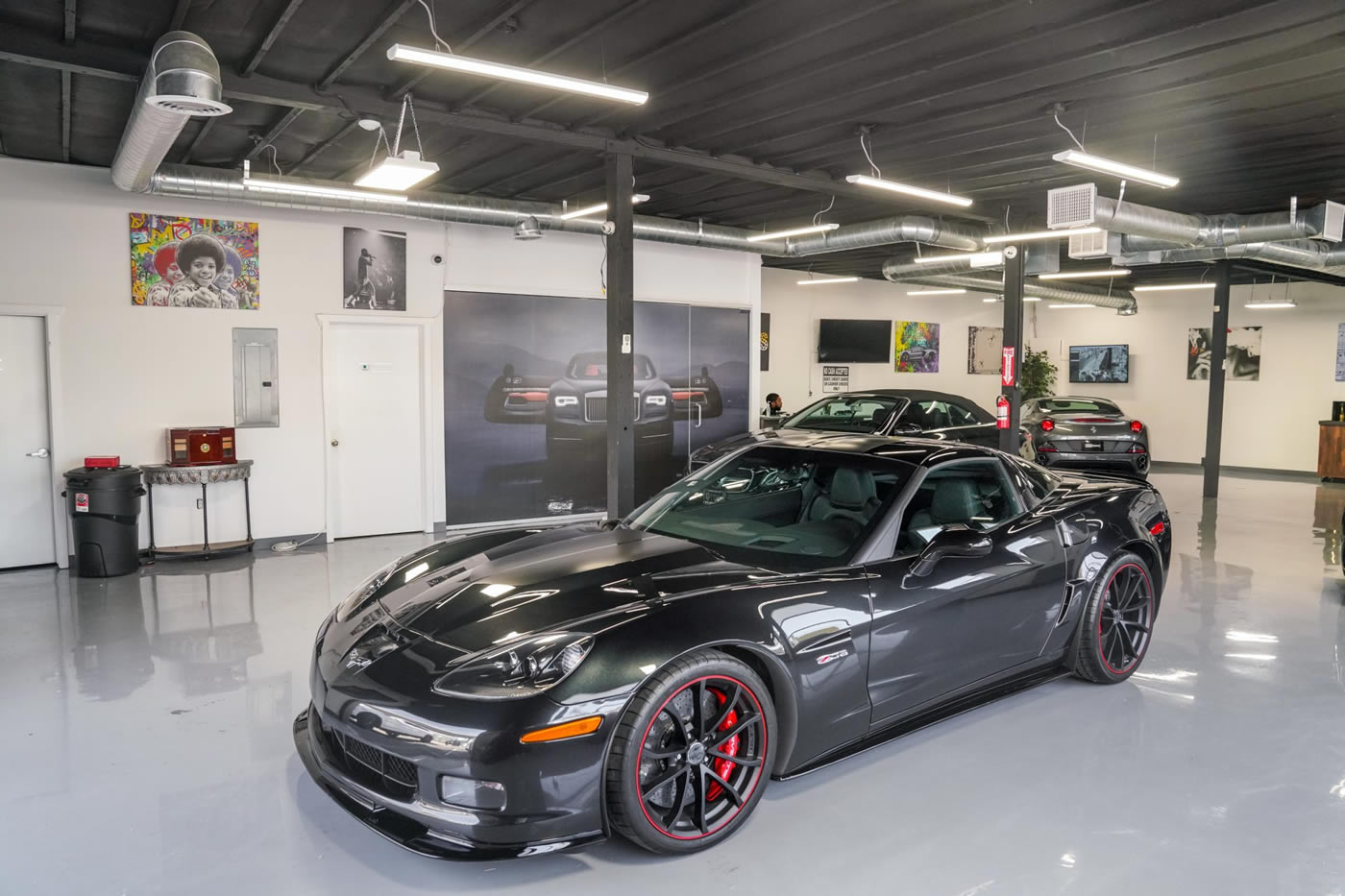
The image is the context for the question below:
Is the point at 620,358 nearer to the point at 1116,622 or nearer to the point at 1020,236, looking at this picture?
the point at 1116,622

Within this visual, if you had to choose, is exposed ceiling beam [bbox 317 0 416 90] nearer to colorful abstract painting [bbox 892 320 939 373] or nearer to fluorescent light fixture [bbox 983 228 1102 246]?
fluorescent light fixture [bbox 983 228 1102 246]

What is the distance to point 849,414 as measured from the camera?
8734 mm

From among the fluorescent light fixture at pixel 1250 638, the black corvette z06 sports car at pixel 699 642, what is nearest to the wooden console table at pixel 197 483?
the black corvette z06 sports car at pixel 699 642

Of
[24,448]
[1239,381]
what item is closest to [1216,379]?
[1239,381]

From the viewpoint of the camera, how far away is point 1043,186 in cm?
806

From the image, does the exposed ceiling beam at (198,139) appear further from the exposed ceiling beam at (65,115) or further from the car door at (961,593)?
the car door at (961,593)

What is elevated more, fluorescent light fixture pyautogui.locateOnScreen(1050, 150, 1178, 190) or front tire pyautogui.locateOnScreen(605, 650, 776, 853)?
fluorescent light fixture pyautogui.locateOnScreen(1050, 150, 1178, 190)

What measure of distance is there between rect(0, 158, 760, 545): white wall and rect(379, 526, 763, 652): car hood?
513 cm

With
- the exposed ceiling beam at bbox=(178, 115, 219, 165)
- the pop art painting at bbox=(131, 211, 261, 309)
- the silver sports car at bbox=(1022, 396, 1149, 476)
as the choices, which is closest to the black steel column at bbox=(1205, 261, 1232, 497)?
the silver sports car at bbox=(1022, 396, 1149, 476)

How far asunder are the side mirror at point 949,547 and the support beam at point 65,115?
5349mm

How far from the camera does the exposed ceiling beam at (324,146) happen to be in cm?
611

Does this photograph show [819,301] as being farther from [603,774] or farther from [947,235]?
[603,774]

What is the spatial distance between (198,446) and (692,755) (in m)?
5.96

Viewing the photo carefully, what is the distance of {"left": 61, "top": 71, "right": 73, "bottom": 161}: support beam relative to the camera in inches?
196
